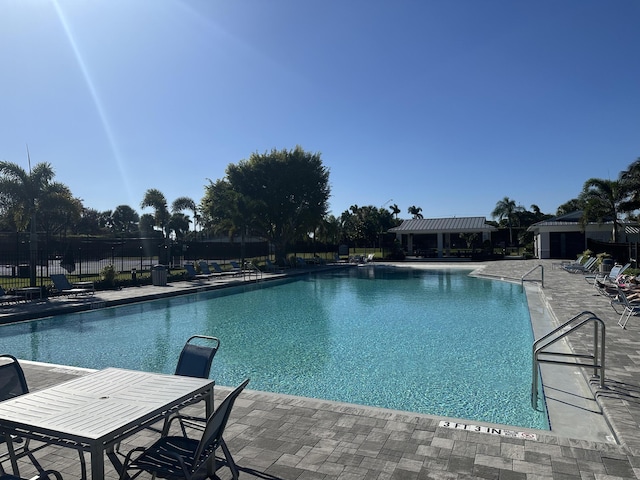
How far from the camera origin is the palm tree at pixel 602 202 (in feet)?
91.4

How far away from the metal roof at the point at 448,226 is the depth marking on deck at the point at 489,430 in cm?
3338

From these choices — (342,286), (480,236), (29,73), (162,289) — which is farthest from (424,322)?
(480,236)

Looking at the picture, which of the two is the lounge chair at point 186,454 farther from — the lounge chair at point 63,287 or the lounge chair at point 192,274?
the lounge chair at point 192,274

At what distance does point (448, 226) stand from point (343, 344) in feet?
101

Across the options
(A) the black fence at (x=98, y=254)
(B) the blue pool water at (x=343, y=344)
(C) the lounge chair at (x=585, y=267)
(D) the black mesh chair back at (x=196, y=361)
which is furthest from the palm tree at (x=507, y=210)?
(D) the black mesh chair back at (x=196, y=361)

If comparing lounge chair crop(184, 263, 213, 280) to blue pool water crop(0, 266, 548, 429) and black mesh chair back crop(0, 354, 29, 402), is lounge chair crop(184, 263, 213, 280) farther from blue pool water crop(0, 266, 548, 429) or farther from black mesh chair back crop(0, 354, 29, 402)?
black mesh chair back crop(0, 354, 29, 402)

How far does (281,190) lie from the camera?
30750 mm

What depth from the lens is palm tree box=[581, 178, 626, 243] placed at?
27.8 metres

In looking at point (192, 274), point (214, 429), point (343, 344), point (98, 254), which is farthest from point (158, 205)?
point (214, 429)

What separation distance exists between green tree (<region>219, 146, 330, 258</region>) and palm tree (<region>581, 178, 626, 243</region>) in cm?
1822

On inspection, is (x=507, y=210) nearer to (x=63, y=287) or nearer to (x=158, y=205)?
(x=158, y=205)

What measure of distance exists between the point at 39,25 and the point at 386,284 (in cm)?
1542

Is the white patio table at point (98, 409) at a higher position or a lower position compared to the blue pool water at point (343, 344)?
higher

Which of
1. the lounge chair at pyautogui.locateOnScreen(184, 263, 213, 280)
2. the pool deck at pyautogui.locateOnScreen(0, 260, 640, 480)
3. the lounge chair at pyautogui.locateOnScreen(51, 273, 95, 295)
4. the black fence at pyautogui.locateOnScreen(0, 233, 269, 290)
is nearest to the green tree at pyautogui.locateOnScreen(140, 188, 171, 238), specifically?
the black fence at pyautogui.locateOnScreen(0, 233, 269, 290)
